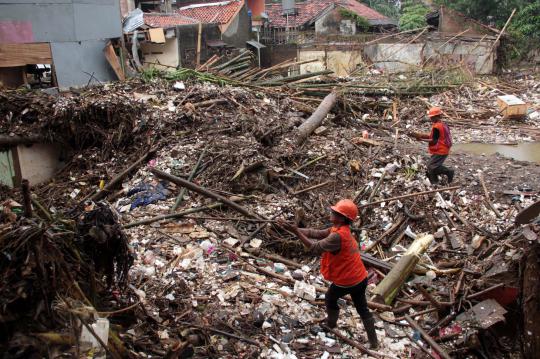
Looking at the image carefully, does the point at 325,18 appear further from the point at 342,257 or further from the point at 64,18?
the point at 342,257

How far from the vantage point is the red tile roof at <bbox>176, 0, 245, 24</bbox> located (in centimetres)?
2321

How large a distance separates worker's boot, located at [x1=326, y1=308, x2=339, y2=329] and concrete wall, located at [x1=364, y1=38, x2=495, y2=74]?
14.5 meters

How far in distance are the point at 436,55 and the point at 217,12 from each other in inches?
446

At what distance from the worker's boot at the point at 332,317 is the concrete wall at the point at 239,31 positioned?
20720mm

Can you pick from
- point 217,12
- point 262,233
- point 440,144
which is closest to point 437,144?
point 440,144

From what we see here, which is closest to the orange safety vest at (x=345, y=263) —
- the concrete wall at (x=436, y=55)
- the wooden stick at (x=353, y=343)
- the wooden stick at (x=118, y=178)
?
the wooden stick at (x=353, y=343)

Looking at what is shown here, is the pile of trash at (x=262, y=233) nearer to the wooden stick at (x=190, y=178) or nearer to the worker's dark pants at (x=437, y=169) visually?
the wooden stick at (x=190, y=178)

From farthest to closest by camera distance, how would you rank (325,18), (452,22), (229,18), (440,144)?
(325,18) < (229,18) < (452,22) < (440,144)

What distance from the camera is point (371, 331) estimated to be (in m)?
4.26

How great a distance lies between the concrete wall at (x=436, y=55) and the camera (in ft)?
59.8

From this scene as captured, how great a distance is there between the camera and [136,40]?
1222 cm

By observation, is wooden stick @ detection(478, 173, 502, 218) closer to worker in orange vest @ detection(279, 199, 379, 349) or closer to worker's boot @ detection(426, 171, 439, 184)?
worker's boot @ detection(426, 171, 439, 184)

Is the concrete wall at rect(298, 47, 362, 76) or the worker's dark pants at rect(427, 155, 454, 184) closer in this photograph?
the worker's dark pants at rect(427, 155, 454, 184)

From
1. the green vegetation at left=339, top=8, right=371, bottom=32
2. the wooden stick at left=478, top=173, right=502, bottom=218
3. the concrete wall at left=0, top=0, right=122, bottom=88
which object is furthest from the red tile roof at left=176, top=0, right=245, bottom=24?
the wooden stick at left=478, top=173, right=502, bottom=218
